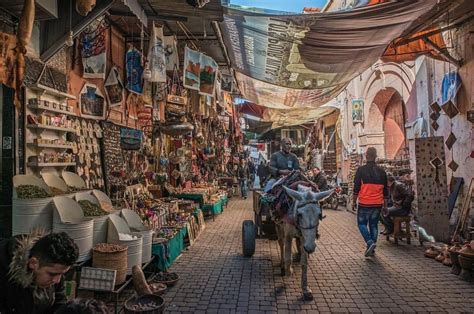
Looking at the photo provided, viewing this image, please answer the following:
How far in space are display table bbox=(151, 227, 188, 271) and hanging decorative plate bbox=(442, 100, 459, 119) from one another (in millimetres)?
7032

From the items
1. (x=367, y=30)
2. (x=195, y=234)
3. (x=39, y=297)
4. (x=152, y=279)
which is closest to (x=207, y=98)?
(x=195, y=234)

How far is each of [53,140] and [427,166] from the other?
779cm

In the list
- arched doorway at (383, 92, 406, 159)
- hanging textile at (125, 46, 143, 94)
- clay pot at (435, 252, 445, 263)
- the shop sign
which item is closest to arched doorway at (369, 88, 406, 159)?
arched doorway at (383, 92, 406, 159)

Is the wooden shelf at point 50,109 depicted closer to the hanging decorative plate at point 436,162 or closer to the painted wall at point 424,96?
the painted wall at point 424,96

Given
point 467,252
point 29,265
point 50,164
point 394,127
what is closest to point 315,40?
point 467,252

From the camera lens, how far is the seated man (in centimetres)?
796

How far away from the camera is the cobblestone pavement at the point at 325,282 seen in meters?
4.59

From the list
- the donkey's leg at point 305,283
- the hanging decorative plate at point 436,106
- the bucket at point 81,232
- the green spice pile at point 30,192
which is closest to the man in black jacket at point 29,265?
Result: the bucket at point 81,232

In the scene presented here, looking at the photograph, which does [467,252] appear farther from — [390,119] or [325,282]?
[390,119]

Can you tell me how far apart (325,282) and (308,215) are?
139cm

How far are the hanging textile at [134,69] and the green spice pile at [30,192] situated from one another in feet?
11.0

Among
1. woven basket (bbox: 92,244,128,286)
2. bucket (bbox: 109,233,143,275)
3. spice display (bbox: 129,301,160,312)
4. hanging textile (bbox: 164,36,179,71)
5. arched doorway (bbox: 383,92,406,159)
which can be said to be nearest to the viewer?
spice display (bbox: 129,301,160,312)

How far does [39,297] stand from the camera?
241cm

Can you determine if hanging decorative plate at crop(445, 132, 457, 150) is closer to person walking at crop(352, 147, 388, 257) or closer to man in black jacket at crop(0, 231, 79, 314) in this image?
person walking at crop(352, 147, 388, 257)
